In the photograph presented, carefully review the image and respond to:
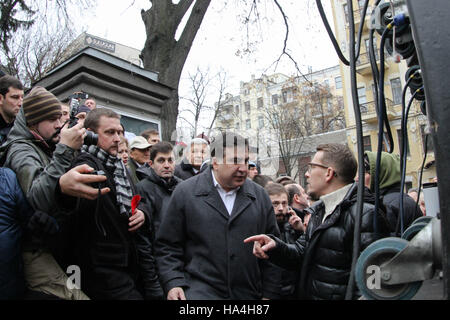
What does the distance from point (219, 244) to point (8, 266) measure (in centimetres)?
131

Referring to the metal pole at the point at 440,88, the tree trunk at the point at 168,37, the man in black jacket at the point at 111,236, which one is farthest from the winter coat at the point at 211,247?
the tree trunk at the point at 168,37

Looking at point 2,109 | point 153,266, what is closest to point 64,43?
point 2,109

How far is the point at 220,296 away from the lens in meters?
2.33

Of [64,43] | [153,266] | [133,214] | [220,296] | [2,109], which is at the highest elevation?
[64,43]

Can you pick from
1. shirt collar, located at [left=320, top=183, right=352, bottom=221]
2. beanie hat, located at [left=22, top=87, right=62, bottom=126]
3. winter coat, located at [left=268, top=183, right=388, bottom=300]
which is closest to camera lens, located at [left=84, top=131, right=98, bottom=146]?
beanie hat, located at [left=22, top=87, right=62, bottom=126]

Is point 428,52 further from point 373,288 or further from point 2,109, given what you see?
point 2,109

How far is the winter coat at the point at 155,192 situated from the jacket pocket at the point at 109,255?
662 millimetres

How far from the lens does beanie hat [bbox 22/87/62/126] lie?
88.2 inches

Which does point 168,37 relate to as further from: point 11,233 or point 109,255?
point 11,233

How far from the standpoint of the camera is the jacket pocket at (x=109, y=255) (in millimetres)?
2240

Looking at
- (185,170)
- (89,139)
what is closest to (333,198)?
(89,139)

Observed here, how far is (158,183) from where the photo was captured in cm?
329

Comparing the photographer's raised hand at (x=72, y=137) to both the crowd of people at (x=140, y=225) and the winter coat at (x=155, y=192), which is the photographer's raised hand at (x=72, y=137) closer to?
the crowd of people at (x=140, y=225)

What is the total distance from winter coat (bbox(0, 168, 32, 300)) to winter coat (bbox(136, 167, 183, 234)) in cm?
110
